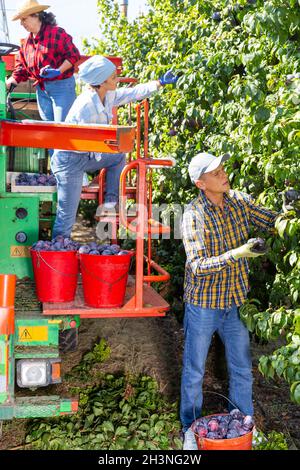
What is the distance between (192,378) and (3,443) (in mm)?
1478

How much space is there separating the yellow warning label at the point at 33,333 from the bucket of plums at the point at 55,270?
20 centimetres

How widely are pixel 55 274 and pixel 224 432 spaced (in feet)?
4.99

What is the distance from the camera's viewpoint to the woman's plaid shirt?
4332 mm

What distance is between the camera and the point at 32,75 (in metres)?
5.73

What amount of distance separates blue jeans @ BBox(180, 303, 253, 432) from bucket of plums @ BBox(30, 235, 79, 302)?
2.73 ft

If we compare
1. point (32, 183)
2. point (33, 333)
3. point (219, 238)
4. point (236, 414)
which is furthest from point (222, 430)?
point (32, 183)

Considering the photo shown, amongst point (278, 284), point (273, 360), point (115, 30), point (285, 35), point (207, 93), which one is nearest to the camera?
point (273, 360)

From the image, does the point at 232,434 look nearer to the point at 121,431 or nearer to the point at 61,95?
the point at 121,431

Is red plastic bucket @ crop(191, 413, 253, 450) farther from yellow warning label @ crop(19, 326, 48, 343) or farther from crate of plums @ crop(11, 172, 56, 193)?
crate of plums @ crop(11, 172, 56, 193)

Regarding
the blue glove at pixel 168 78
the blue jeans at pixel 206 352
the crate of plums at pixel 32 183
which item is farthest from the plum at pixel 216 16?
the blue jeans at pixel 206 352

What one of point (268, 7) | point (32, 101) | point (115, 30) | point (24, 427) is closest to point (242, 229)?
point (268, 7)

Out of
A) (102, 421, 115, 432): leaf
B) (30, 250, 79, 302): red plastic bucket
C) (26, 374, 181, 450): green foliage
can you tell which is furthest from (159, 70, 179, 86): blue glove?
(102, 421, 115, 432): leaf

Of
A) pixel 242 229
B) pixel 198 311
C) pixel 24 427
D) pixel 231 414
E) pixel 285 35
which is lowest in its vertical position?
pixel 24 427
